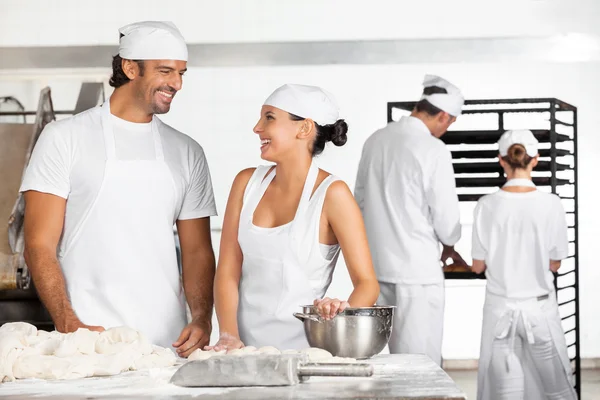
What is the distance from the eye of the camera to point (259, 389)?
4.95 feet

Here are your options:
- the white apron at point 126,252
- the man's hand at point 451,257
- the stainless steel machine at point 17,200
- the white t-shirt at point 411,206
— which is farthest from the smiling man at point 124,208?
the man's hand at point 451,257

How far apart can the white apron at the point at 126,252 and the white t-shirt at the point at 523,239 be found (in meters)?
1.65

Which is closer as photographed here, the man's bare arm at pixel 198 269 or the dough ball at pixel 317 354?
the dough ball at pixel 317 354

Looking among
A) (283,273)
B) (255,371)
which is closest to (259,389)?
(255,371)

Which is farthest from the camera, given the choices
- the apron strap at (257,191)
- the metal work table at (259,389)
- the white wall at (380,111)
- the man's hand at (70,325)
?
the white wall at (380,111)

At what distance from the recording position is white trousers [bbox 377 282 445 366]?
349cm

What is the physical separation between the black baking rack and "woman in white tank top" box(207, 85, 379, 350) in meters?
1.65

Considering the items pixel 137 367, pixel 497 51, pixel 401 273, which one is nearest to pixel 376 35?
pixel 497 51

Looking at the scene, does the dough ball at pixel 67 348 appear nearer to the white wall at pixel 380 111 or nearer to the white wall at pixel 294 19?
the white wall at pixel 380 111

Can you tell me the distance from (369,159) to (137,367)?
2.02 m

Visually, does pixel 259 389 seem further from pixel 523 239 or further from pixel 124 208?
pixel 523 239

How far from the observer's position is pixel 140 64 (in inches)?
97.4

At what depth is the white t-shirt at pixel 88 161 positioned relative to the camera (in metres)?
2.39

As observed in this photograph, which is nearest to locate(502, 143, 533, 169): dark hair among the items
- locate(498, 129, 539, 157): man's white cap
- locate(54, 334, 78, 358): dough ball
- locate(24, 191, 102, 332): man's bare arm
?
locate(498, 129, 539, 157): man's white cap
